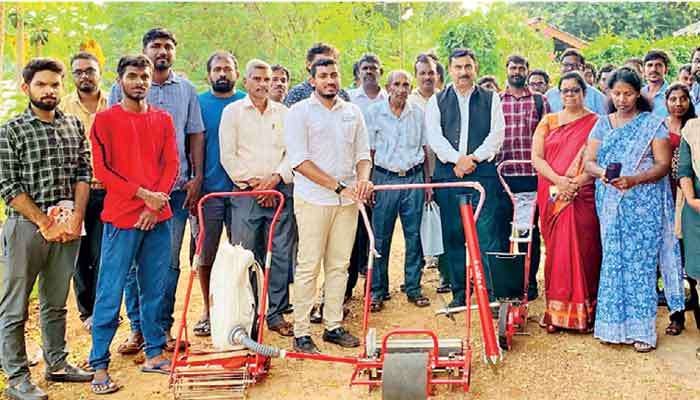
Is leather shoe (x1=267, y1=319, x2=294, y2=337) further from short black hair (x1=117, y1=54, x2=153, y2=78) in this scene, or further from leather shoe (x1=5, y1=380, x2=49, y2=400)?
short black hair (x1=117, y1=54, x2=153, y2=78)

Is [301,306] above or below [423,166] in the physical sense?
below

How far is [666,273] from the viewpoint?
5.04 metres

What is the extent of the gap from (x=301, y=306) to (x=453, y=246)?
5.10 ft

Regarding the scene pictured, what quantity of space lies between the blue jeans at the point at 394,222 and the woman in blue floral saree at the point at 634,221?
155cm

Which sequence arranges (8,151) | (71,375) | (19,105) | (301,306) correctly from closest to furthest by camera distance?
(8,151)
(71,375)
(301,306)
(19,105)

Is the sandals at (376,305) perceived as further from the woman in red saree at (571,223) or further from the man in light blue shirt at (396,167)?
the woman in red saree at (571,223)

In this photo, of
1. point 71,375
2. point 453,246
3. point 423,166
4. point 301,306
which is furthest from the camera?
point 423,166

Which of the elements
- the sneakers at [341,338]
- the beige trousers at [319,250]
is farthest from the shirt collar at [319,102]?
the sneakers at [341,338]

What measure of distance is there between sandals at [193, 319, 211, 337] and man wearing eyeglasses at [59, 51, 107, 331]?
2.89ft

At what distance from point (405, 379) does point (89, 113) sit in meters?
3.06

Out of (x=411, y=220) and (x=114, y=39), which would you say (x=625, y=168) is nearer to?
(x=411, y=220)

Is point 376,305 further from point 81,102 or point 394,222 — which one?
point 81,102

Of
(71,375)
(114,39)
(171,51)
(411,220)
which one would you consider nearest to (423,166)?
(411,220)

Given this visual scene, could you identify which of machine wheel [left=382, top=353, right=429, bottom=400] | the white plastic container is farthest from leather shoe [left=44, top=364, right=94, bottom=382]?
machine wheel [left=382, top=353, right=429, bottom=400]
